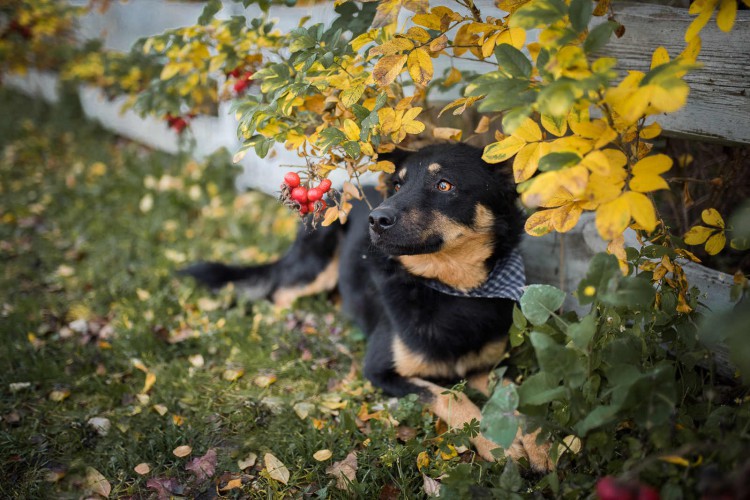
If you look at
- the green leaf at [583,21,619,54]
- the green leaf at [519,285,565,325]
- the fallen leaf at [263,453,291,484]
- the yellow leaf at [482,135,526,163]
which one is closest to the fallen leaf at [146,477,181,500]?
the fallen leaf at [263,453,291,484]

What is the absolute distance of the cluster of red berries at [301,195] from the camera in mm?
2062

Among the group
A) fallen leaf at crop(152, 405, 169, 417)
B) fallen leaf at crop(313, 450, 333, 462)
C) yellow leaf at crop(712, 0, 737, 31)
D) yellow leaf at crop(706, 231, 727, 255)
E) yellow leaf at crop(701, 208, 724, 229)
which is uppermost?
yellow leaf at crop(712, 0, 737, 31)

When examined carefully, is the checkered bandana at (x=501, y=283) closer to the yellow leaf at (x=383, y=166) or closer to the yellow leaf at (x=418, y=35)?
the yellow leaf at (x=383, y=166)

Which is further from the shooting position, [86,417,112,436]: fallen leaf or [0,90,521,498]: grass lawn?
[86,417,112,436]: fallen leaf

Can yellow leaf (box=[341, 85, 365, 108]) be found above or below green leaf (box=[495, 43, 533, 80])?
below

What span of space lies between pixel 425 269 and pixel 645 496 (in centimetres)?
157

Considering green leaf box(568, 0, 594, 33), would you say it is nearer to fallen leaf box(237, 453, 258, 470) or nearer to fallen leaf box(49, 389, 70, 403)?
fallen leaf box(237, 453, 258, 470)

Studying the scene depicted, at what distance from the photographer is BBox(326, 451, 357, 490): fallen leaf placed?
2.12 meters

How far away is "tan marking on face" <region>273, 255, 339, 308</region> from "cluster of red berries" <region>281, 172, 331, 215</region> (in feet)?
5.31

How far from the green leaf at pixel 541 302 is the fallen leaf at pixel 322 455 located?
1038mm

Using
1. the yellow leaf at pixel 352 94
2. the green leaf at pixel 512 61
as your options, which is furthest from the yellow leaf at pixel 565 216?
the yellow leaf at pixel 352 94

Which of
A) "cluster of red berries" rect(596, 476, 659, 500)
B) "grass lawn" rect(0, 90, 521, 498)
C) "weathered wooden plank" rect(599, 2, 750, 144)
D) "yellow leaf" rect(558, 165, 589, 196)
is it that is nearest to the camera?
"cluster of red berries" rect(596, 476, 659, 500)

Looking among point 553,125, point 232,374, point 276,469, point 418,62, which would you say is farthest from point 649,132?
point 232,374

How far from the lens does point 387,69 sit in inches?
74.7
